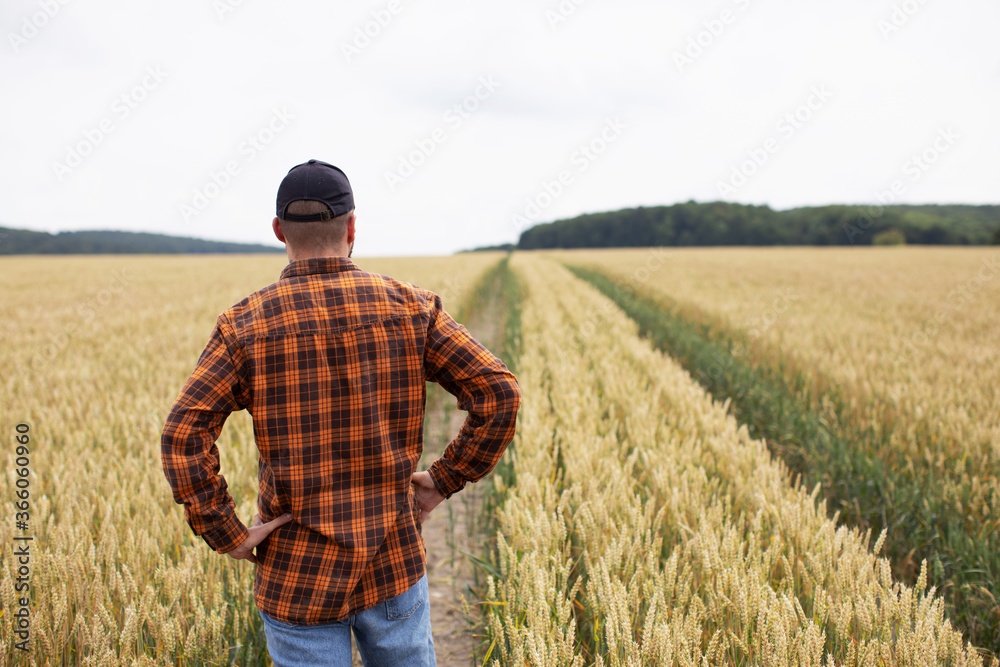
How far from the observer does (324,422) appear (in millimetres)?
1224

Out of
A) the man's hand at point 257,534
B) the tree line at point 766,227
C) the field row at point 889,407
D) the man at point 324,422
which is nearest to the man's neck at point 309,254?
the man at point 324,422

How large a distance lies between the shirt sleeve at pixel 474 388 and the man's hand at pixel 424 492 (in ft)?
0.34

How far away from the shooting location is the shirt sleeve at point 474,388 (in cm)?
132

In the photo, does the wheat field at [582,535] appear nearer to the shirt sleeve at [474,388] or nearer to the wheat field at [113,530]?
the wheat field at [113,530]

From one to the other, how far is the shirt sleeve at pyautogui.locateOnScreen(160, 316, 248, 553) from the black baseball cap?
0.30 m

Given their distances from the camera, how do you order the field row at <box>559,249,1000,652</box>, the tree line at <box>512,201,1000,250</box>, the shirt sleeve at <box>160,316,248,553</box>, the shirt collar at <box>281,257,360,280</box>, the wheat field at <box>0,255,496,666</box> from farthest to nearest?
the tree line at <box>512,201,1000,250</box> < the field row at <box>559,249,1000,652</box> < the wheat field at <box>0,255,496,666</box> < the shirt collar at <box>281,257,360,280</box> < the shirt sleeve at <box>160,316,248,553</box>

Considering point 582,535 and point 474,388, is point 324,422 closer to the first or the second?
point 474,388

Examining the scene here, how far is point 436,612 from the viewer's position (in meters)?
2.71

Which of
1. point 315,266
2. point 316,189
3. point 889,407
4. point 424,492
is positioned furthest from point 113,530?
point 889,407

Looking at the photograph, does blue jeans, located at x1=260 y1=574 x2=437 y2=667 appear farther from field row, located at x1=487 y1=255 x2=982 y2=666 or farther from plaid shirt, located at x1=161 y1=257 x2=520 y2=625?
field row, located at x1=487 y1=255 x2=982 y2=666

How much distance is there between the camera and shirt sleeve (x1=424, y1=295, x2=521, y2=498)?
132cm

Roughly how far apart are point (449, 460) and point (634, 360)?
4.28 m

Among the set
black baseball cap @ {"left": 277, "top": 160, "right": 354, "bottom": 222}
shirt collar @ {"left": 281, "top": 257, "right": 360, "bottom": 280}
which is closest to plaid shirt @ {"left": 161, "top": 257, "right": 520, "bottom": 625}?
shirt collar @ {"left": 281, "top": 257, "right": 360, "bottom": 280}

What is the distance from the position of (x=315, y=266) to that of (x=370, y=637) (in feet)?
3.02
